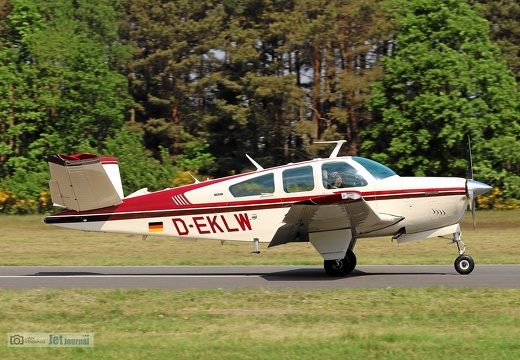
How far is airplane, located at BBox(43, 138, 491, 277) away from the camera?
1353 centimetres

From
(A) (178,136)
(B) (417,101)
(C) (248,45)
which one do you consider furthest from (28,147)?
(B) (417,101)

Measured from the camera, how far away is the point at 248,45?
40750 millimetres

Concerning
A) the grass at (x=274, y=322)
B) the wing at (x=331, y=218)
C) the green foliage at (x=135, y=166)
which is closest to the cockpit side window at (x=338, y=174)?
the wing at (x=331, y=218)

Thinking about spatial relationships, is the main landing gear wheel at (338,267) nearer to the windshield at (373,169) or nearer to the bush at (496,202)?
the windshield at (373,169)

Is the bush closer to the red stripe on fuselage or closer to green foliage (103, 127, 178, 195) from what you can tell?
green foliage (103, 127, 178, 195)

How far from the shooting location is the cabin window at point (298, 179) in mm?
13641

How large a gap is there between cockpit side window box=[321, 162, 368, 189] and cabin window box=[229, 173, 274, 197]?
97cm

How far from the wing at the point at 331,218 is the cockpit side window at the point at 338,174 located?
22.2 inches

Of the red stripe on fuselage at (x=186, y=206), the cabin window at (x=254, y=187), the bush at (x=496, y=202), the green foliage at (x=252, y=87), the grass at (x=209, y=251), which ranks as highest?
the green foliage at (x=252, y=87)

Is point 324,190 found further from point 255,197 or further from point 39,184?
point 39,184

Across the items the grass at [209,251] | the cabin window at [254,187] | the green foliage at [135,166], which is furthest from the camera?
the green foliage at [135,166]

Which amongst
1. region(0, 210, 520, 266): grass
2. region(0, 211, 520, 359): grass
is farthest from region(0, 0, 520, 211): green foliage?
region(0, 211, 520, 359): grass

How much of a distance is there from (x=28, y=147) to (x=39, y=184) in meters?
4.08

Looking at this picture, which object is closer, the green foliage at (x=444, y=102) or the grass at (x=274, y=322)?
the grass at (x=274, y=322)
